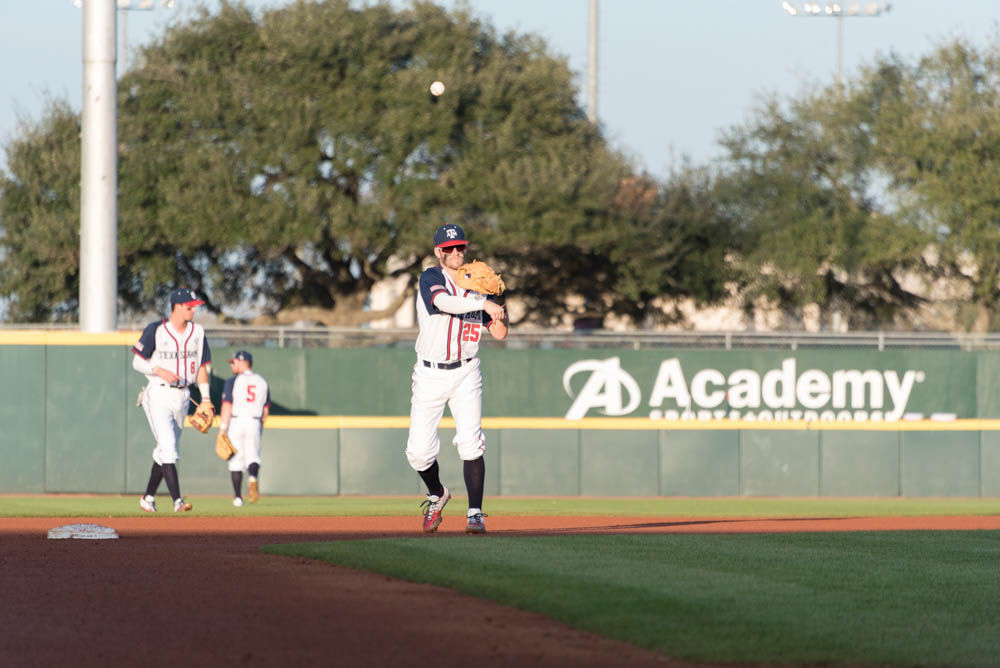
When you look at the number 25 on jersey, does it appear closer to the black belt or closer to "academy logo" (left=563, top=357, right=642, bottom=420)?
the black belt

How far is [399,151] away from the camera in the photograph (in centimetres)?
2870

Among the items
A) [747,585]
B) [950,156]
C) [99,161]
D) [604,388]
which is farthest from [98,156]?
[950,156]

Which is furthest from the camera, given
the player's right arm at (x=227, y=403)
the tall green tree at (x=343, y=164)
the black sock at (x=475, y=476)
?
the tall green tree at (x=343, y=164)

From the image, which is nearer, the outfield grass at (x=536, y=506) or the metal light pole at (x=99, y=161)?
the outfield grass at (x=536, y=506)

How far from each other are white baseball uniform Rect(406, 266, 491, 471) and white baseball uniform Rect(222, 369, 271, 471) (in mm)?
7316

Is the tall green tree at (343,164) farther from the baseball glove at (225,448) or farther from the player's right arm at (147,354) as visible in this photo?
the player's right arm at (147,354)

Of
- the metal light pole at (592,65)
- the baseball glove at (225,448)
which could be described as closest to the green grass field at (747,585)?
the baseball glove at (225,448)

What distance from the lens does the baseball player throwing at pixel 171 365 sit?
12.2 m

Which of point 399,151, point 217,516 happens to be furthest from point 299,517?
point 399,151

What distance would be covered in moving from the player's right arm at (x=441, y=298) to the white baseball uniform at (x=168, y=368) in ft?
12.4

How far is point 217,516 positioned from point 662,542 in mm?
5544

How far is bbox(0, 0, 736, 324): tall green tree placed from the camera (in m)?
28.4

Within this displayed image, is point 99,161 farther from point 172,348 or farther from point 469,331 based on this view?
point 469,331

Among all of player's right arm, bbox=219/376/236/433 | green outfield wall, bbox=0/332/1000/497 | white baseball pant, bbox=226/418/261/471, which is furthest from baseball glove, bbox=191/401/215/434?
green outfield wall, bbox=0/332/1000/497
